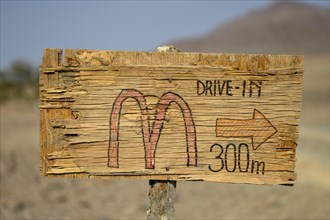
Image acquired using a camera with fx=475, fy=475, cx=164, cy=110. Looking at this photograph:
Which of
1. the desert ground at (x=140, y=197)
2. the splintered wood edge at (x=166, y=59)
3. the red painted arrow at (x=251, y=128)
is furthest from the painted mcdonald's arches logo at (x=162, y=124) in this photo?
the desert ground at (x=140, y=197)

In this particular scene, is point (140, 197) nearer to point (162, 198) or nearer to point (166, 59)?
point (162, 198)

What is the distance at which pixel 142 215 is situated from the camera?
554 centimetres

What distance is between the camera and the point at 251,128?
2375 mm

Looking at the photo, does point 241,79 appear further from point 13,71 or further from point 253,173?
point 13,71

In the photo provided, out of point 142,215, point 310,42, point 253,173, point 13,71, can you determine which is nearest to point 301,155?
point 142,215

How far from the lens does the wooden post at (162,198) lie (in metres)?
2.47

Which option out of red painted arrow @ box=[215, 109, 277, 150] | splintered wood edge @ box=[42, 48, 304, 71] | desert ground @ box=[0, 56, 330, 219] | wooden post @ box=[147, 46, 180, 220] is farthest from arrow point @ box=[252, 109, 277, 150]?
desert ground @ box=[0, 56, 330, 219]

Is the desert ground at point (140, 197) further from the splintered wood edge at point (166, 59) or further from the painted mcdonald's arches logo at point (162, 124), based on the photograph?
the splintered wood edge at point (166, 59)

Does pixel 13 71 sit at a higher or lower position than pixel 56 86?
higher

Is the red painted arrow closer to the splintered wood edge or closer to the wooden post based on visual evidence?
the splintered wood edge

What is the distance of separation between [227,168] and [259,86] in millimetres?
440

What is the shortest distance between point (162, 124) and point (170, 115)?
60mm

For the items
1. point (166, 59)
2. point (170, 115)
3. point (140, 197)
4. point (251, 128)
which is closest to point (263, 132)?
point (251, 128)

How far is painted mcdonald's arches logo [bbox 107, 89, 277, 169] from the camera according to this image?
2334mm
